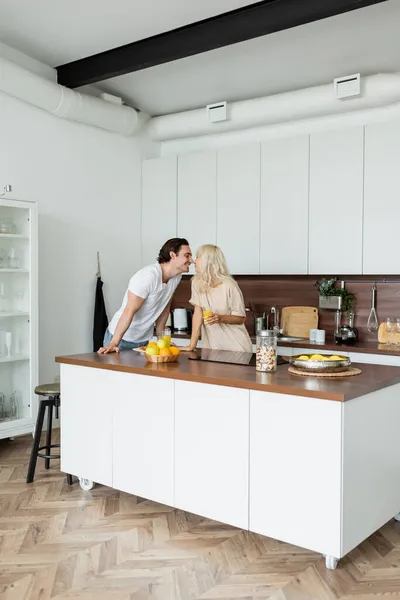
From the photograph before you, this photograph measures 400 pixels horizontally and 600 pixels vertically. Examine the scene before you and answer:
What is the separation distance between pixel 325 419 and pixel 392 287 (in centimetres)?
271

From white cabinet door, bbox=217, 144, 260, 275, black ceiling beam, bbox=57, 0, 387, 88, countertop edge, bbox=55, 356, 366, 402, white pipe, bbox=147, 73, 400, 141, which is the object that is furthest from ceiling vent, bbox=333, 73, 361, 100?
countertop edge, bbox=55, 356, 366, 402

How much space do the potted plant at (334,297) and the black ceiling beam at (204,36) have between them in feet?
6.14

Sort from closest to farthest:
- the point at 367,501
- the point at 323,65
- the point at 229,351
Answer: the point at 367,501 < the point at 229,351 < the point at 323,65

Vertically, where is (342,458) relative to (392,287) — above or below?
below

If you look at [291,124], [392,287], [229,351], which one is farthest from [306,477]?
[291,124]

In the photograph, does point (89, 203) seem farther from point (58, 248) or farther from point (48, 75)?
point (48, 75)

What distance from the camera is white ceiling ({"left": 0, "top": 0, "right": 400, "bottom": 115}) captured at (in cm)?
392

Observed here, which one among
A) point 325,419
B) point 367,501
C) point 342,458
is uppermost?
point 325,419

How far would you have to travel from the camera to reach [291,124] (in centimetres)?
542

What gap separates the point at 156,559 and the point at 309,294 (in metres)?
3.15

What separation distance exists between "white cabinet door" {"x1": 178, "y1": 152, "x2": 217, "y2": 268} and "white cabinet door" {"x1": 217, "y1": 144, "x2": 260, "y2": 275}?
0.24ft

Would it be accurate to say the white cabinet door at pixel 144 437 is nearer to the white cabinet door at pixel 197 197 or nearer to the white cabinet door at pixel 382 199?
the white cabinet door at pixel 382 199

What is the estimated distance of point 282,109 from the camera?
16.9 feet

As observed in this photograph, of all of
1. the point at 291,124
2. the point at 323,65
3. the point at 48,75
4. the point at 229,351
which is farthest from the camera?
the point at 291,124
